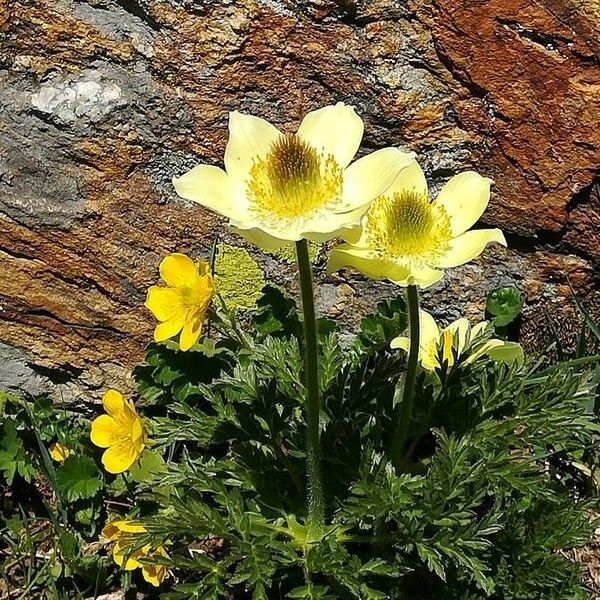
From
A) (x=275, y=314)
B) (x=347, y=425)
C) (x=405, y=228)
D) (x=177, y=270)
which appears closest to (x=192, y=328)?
(x=177, y=270)

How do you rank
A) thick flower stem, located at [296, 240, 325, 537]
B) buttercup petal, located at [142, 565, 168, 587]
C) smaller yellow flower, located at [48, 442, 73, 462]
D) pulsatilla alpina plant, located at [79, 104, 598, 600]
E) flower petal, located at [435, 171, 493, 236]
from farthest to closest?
smaller yellow flower, located at [48, 442, 73, 462]
buttercup petal, located at [142, 565, 168, 587]
flower petal, located at [435, 171, 493, 236]
pulsatilla alpina plant, located at [79, 104, 598, 600]
thick flower stem, located at [296, 240, 325, 537]

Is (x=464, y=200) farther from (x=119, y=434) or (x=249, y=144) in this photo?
(x=119, y=434)

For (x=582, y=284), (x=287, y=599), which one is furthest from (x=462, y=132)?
(x=287, y=599)

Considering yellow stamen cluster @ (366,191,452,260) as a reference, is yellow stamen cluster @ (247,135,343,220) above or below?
above

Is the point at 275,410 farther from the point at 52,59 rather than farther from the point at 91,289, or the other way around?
the point at 52,59

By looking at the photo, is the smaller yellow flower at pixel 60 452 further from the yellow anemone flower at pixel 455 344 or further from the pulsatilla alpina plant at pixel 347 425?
the yellow anemone flower at pixel 455 344

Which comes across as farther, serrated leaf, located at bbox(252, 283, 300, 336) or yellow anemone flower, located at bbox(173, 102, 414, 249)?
serrated leaf, located at bbox(252, 283, 300, 336)

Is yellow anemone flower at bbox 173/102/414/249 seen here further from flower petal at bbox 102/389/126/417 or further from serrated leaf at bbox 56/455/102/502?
serrated leaf at bbox 56/455/102/502

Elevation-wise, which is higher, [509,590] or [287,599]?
[509,590]

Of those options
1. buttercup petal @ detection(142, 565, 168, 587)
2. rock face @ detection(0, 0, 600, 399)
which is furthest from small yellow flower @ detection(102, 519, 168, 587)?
rock face @ detection(0, 0, 600, 399)

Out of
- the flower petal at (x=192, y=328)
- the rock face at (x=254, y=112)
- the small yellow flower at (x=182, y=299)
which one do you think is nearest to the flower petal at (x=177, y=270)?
the small yellow flower at (x=182, y=299)
